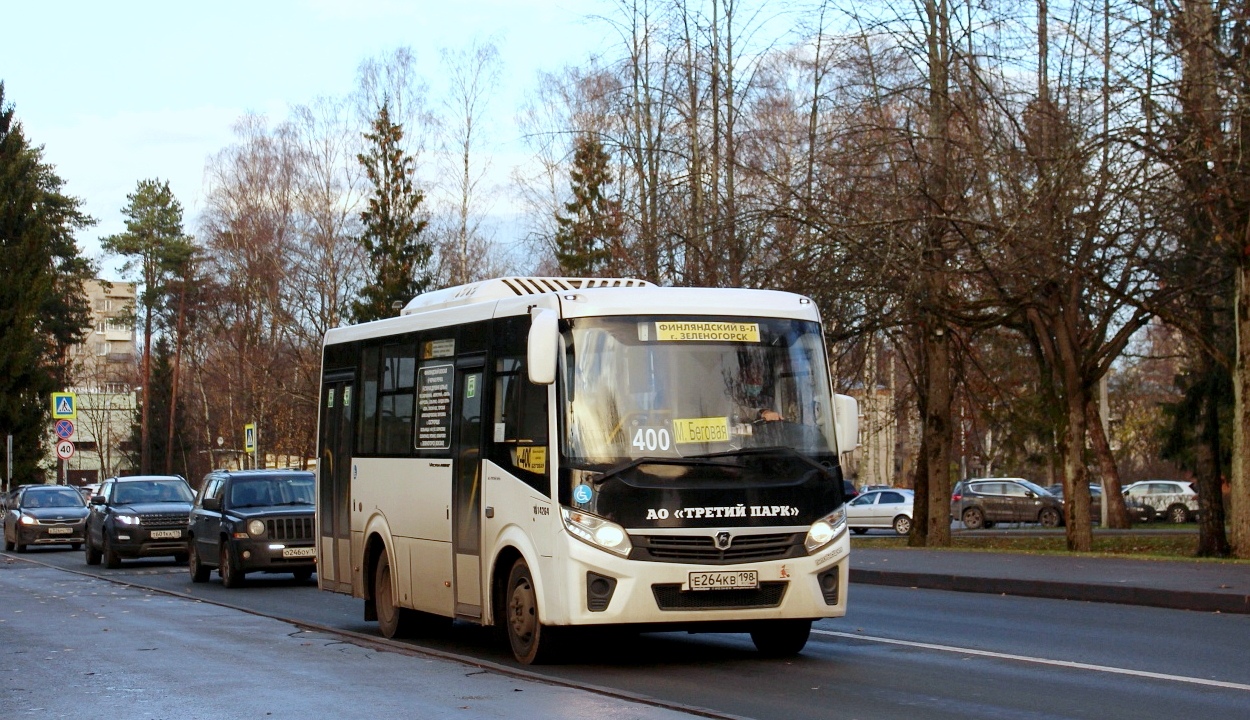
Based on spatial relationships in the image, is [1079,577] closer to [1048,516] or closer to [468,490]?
[468,490]

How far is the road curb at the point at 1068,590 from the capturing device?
52.0 feet

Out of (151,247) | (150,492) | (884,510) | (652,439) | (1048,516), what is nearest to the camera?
(652,439)

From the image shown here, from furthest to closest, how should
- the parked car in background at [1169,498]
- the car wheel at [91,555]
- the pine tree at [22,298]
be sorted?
1. the pine tree at [22,298]
2. the parked car in background at [1169,498]
3. the car wheel at [91,555]

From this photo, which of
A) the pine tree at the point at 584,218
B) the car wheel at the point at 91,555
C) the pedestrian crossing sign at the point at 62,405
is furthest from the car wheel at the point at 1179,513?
the car wheel at the point at 91,555

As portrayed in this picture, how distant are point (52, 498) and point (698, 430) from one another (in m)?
30.4

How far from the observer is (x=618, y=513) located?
11.0m

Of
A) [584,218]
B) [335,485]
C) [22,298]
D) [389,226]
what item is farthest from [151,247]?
[335,485]

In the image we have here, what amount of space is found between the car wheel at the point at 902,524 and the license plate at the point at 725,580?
1506 inches

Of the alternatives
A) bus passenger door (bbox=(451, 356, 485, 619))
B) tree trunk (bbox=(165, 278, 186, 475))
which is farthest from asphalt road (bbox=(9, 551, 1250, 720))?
tree trunk (bbox=(165, 278, 186, 475))

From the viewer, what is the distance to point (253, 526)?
22422mm

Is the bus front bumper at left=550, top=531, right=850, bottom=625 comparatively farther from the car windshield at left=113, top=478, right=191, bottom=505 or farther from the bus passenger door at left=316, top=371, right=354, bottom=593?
the car windshield at left=113, top=478, right=191, bottom=505

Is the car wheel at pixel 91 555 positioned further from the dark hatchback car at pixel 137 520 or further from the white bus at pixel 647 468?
the white bus at pixel 647 468

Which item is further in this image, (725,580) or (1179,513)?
(1179,513)

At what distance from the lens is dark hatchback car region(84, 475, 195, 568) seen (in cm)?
2856
